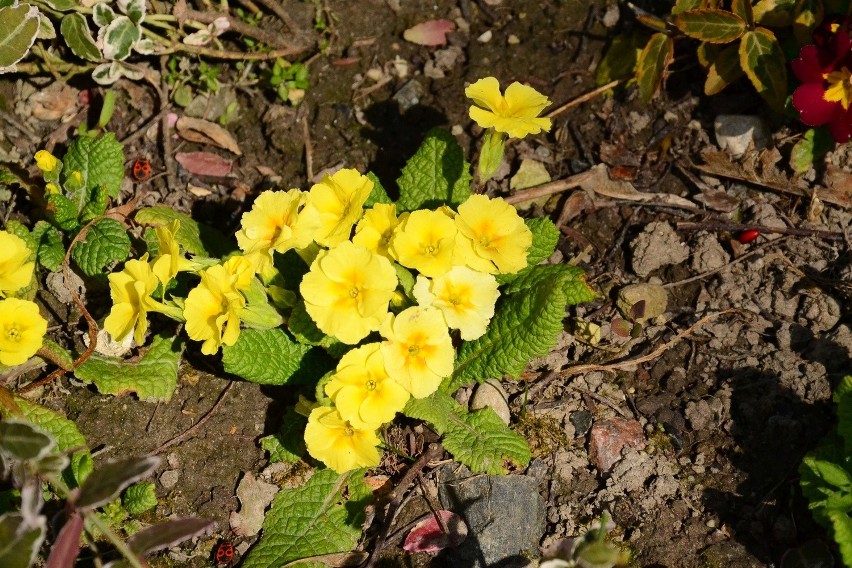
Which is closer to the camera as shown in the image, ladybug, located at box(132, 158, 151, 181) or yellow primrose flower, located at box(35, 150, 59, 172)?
yellow primrose flower, located at box(35, 150, 59, 172)

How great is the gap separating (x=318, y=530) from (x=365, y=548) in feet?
0.57

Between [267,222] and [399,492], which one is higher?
[267,222]

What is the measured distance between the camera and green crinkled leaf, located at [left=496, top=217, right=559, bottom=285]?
2875 mm

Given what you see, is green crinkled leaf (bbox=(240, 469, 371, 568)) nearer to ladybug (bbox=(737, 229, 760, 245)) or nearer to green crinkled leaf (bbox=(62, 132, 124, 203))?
green crinkled leaf (bbox=(62, 132, 124, 203))

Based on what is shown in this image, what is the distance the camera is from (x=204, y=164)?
138 inches

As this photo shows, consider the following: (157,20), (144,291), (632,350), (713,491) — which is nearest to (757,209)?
(632,350)

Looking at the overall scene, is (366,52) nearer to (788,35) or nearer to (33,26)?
(33,26)

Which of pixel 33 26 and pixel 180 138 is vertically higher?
pixel 33 26

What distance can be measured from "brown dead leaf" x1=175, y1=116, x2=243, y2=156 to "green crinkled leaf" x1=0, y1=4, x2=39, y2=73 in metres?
0.74

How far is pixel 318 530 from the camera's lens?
2697 millimetres

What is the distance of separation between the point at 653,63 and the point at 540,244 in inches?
40.8

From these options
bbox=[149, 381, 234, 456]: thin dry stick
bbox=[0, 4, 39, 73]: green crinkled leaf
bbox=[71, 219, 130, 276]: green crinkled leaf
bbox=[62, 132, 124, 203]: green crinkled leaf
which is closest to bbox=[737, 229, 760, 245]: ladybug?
bbox=[149, 381, 234, 456]: thin dry stick

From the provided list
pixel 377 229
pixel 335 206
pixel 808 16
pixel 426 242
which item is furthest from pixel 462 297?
pixel 808 16

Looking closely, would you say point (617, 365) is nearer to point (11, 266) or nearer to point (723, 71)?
point (723, 71)
